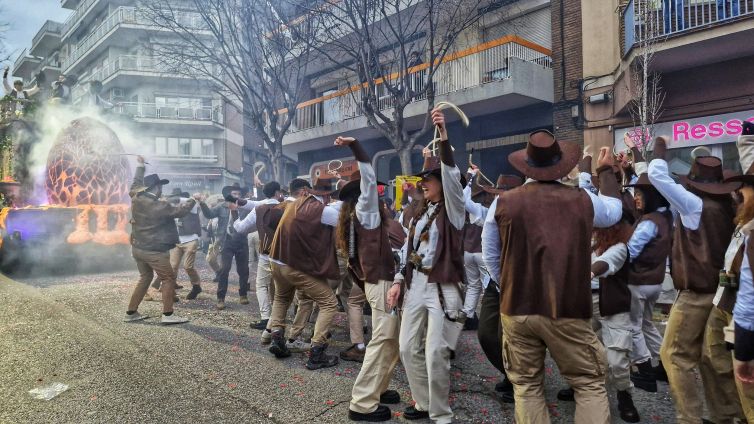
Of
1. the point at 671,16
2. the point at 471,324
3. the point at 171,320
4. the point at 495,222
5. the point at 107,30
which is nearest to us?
the point at 495,222

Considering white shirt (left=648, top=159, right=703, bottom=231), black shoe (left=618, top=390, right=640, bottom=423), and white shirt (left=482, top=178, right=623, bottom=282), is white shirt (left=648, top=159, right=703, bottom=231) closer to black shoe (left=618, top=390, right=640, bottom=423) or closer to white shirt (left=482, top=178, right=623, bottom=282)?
white shirt (left=482, top=178, right=623, bottom=282)

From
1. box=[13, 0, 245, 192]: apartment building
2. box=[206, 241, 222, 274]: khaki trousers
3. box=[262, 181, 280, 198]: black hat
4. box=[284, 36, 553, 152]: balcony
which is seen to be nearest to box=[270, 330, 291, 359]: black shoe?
box=[262, 181, 280, 198]: black hat

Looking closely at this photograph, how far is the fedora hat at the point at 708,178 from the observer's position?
318 cm

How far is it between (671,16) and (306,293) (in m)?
9.25

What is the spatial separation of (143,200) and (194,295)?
95.9 inches

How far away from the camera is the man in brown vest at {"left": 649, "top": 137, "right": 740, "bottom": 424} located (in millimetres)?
3176

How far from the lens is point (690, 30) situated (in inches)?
363

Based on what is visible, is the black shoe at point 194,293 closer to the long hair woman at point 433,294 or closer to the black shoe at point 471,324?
the black shoe at point 471,324

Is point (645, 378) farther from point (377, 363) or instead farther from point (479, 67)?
point (479, 67)

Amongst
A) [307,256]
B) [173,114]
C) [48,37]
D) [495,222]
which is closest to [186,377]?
[307,256]

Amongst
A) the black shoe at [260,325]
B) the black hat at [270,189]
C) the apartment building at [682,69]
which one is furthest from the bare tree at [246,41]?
the black shoe at [260,325]

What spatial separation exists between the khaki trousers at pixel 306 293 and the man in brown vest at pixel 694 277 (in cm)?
291

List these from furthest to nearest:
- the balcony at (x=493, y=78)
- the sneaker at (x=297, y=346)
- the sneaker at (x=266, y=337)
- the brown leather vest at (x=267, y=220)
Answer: the balcony at (x=493, y=78)
the brown leather vest at (x=267, y=220)
the sneaker at (x=266, y=337)
the sneaker at (x=297, y=346)

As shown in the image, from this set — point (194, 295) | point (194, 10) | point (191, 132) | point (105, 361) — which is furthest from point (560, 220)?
point (191, 132)
